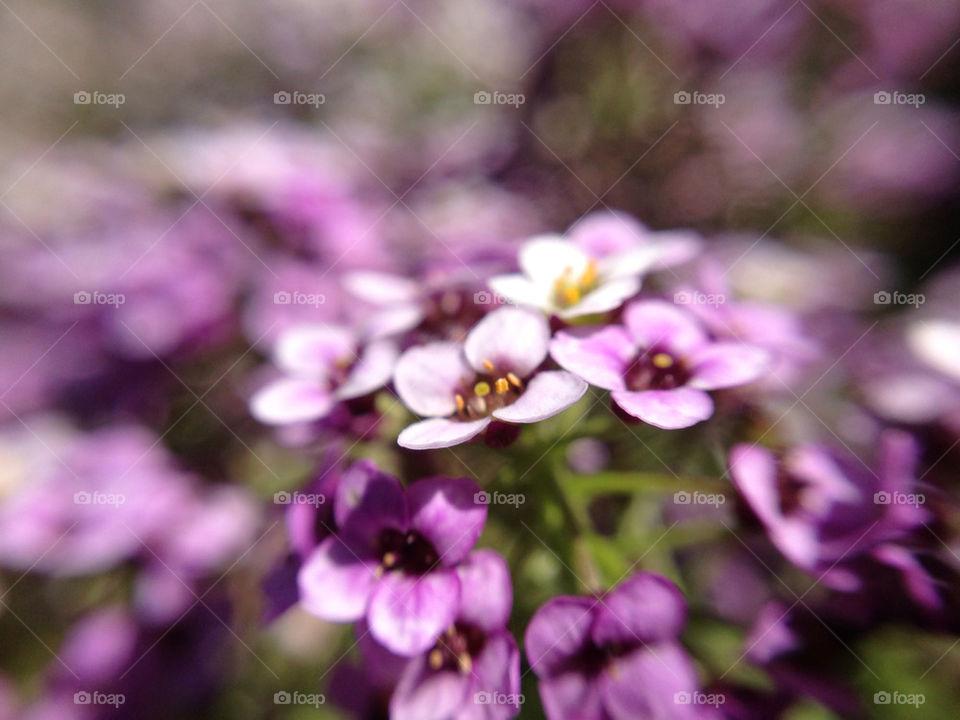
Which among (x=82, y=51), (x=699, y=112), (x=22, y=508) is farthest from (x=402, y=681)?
(x=82, y=51)

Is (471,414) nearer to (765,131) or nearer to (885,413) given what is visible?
(885,413)

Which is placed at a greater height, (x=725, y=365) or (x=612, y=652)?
(x=725, y=365)

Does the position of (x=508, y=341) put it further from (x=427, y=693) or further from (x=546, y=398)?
(x=427, y=693)

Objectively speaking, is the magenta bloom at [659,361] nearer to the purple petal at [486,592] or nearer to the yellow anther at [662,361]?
the yellow anther at [662,361]

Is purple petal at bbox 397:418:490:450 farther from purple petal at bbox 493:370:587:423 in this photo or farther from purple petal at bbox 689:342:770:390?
purple petal at bbox 689:342:770:390

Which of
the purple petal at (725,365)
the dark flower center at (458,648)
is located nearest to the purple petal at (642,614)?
the dark flower center at (458,648)

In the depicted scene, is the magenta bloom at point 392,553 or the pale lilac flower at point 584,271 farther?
the pale lilac flower at point 584,271

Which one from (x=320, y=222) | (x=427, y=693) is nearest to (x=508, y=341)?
(x=427, y=693)
